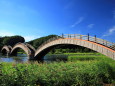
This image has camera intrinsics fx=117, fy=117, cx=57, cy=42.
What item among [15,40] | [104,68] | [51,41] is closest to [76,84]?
[104,68]

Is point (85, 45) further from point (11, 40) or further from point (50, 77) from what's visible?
point (11, 40)

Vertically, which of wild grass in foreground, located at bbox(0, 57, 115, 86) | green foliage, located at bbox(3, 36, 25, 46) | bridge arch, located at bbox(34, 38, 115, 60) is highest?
green foliage, located at bbox(3, 36, 25, 46)

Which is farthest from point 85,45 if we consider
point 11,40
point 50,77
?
point 11,40

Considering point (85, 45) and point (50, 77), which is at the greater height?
point (85, 45)

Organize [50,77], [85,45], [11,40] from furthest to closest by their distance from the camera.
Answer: [11,40] < [85,45] < [50,77]

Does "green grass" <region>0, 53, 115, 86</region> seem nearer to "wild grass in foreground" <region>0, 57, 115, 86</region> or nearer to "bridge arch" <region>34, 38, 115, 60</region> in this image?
"wild grass in foreground" <region>0, 57, 115, 86</region>

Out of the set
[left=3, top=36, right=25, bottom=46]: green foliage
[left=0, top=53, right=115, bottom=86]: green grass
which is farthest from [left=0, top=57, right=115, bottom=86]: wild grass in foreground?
[left=3, top=36, right=25, bottom=46]: green foliage

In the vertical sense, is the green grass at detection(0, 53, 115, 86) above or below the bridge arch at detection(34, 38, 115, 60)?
below

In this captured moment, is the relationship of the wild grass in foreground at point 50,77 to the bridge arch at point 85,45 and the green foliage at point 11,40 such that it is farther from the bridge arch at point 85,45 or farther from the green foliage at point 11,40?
the green foliage at point 11,40

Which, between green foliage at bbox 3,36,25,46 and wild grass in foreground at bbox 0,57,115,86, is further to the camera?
A: green foliage at bbox 3,36,25,46

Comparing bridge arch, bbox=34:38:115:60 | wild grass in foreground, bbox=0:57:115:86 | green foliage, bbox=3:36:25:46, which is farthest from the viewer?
green foliage, bbox=3:36:25:46

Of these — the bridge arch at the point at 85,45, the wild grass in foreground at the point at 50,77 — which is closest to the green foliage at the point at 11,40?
the bridge arch at the point at 85,45

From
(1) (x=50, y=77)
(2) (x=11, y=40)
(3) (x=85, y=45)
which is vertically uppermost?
(2) (x=11, y=40)

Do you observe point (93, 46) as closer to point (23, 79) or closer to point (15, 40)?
point (23, 79)
